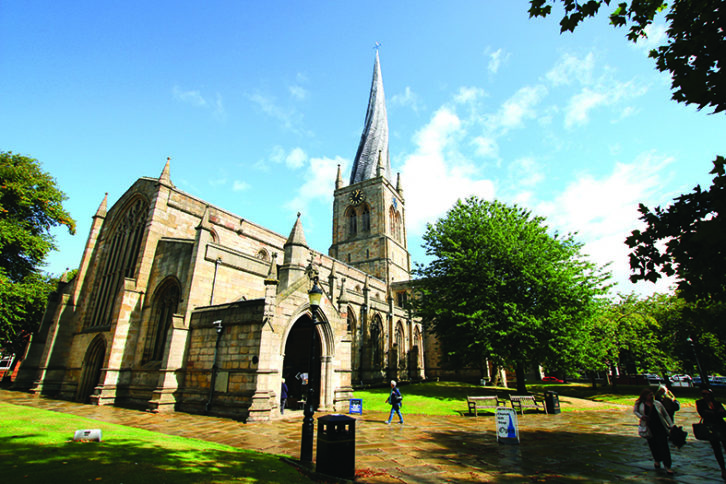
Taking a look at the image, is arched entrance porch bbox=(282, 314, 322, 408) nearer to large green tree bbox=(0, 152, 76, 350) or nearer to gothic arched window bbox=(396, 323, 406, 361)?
large green tree bbox=(0, 152, 76, 350)

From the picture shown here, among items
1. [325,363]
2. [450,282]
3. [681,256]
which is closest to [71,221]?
[325,363]

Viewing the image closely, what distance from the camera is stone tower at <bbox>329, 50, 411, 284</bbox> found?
47.1 meters

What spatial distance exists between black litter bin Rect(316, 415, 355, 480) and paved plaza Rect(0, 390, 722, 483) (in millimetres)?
323

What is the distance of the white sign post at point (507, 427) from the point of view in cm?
924

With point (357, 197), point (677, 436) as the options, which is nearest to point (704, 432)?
point (677, 436)

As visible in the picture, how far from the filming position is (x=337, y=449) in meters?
6.33

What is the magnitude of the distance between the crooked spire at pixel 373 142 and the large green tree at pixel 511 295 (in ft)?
106

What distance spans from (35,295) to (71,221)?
6.74 metres

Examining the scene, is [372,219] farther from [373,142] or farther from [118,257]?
[118,257]

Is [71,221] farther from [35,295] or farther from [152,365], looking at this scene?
[152,365]

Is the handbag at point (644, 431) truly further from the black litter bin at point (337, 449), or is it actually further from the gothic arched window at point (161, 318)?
the gothic arched window at point (161, 318)

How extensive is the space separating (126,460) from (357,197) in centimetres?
4622

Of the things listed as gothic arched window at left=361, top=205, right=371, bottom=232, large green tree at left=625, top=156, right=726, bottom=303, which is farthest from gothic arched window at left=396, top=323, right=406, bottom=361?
large green tree at left=625, top=156, right=726, bottom=303

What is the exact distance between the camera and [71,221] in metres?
27.0
